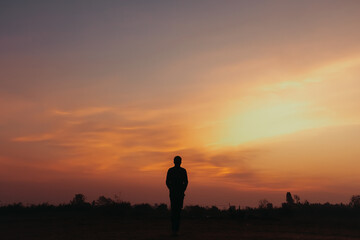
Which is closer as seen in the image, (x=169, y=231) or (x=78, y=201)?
(x=169, y=231)

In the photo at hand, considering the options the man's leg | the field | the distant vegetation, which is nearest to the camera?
the man's leg

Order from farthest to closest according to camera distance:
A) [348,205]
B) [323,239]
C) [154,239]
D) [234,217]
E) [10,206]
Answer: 1. [348,205]
2. [10,206]
3. [234,217]
4. [323,239]
5. [154,239]

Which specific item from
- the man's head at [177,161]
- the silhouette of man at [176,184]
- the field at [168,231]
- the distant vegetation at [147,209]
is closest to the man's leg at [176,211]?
the silhouette of man at [176,184]

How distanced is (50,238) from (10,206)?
20.8 metres

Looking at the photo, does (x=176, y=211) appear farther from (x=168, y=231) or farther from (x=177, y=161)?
(x=168, y=231)

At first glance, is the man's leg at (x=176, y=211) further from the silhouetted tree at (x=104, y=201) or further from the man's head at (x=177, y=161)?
the silhouetted tree at (x=104, y=201)

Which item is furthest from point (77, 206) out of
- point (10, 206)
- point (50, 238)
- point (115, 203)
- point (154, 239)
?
point (154, 239)

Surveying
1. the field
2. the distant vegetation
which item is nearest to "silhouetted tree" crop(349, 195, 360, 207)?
the distant vegetation

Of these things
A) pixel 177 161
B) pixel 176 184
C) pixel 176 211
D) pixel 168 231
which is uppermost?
pixel 177 161

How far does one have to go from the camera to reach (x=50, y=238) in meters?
15.5

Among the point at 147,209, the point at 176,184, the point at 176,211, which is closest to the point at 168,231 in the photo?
the point at 176,211

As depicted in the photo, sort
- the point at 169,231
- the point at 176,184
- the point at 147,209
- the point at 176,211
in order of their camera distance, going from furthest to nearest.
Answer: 1. the point at 147,209
2. the point at 169,231
3. the point at 176,184
4. the point at 176,211

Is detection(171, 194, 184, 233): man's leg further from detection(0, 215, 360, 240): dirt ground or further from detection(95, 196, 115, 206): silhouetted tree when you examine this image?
detection(95, 196, 115, 206): silhouetted tree

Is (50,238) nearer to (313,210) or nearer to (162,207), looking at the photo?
(162,207)
